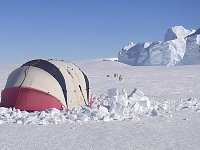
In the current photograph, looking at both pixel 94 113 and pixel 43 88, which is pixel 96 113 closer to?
pixel 94 113

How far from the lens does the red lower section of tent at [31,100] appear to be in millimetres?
13703

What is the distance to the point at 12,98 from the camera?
1399 centimetres

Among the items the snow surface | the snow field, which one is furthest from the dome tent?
the snow surface

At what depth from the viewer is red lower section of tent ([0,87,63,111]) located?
45.0 ft

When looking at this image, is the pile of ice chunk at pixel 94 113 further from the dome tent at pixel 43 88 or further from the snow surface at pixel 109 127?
the dome tent at pixel 43 88

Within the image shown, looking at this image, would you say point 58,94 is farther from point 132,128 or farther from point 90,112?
point 132,128

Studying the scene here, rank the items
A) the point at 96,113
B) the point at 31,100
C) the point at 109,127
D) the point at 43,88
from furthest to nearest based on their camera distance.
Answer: the point at 43,88
the point at 31,100
the point at 96,113
the point at 109,127

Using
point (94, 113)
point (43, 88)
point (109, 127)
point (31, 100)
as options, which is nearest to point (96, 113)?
point (94, 113)

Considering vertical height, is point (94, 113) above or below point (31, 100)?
below

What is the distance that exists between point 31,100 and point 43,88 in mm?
618

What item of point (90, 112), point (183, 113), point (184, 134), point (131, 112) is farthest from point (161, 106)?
point (184, 134)

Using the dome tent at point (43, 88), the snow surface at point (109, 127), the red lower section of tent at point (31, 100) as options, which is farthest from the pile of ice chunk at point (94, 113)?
the dome tent at point (43, 88)

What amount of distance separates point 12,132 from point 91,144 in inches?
97.9

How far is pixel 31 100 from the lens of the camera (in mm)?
13727
